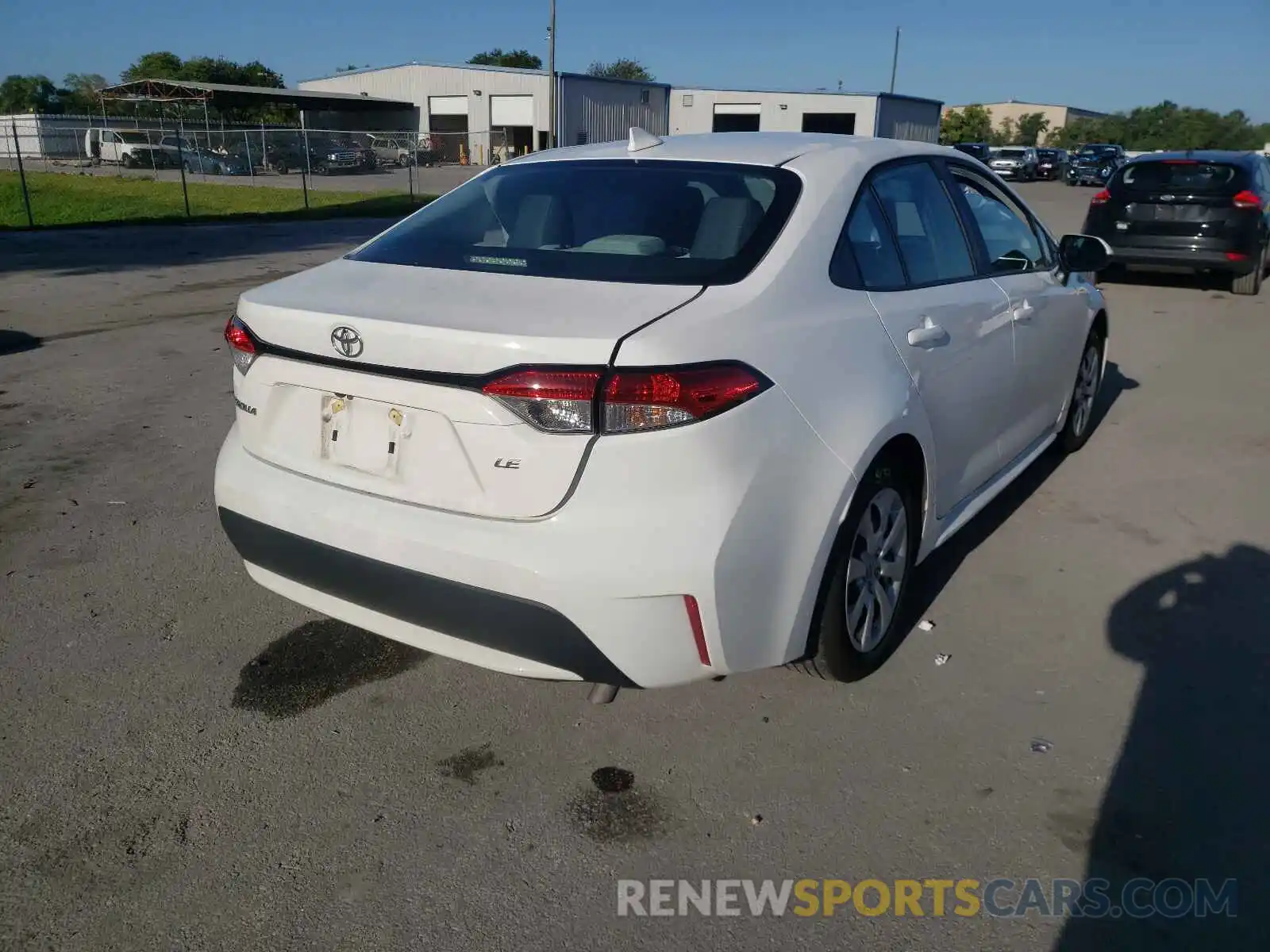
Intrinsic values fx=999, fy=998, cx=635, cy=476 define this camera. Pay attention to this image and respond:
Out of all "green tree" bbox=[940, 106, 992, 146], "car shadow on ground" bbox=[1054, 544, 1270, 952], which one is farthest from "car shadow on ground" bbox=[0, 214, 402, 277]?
"green tree" bbox=[940, 106, 992, 146]

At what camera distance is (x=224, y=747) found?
9.73 feet

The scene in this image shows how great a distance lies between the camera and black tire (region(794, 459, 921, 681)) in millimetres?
2865

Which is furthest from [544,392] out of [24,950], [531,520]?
Result: [24,950]

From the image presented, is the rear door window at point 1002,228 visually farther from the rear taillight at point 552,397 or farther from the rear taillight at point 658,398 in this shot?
the rear taillight at point 552,397

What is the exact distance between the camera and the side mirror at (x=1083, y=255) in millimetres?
4797

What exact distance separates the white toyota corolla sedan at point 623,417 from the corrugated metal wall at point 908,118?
183 feet

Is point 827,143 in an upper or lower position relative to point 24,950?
upper

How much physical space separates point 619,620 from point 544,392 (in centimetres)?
59

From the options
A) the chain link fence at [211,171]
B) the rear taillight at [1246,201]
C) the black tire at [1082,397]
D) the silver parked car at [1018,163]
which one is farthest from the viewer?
the silver parked car at [1018,163]

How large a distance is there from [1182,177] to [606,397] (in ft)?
39.0

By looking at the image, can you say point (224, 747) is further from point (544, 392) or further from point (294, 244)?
point (294, 244)

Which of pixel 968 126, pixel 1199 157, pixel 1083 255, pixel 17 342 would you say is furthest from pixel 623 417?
pixel 968 126

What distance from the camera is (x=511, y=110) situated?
54.3 metres

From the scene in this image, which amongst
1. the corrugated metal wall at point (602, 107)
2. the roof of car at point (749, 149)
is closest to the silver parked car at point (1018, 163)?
the corrugated metal wall at point (602, 107)
